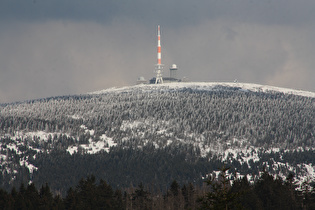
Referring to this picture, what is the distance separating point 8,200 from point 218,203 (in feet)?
194

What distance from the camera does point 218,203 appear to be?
45.8m

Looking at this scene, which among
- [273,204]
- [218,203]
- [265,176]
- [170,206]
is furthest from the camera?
[170,206]

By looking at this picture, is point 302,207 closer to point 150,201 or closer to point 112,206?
point 112,206

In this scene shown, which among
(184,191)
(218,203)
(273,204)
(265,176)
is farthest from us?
(184,191)

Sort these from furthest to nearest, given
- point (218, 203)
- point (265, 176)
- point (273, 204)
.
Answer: point (265, 176), point (273, 204), point (218, 203)

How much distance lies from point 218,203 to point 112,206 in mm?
62230

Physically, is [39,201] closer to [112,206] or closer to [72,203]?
[72,203]

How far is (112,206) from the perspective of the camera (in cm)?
10619

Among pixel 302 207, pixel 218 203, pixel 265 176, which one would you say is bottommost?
pixel 218 203

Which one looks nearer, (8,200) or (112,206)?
(8,200)

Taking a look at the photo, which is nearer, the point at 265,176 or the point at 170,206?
the point at 265,176

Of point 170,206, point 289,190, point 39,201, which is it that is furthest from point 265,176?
point 39,201

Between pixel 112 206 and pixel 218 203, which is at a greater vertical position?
pixel 112 206

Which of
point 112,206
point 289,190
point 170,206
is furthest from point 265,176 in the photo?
point 112,206
